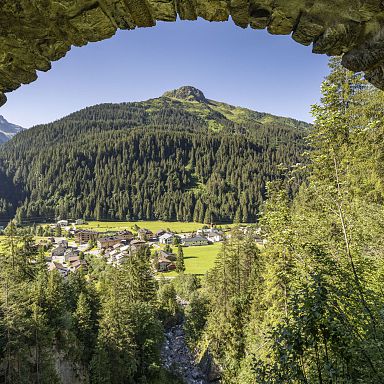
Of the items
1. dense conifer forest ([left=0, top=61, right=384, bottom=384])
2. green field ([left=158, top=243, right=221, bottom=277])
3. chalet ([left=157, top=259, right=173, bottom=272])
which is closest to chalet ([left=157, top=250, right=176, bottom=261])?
chalet ([left=157, top=259, right=173, bottom=272])

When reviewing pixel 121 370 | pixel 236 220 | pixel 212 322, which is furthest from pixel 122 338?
pixel 236 220

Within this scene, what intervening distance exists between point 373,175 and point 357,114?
4155 millimetres

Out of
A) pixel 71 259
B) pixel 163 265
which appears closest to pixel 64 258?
pixel 71 259

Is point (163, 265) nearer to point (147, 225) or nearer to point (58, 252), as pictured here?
point (58, 252)

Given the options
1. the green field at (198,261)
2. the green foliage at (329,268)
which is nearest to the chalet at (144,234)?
the green field at (198,261)

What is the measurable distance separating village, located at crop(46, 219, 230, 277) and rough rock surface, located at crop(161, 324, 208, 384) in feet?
107

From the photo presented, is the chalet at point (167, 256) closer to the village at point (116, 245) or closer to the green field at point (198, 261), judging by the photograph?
the village at point (116, 245)

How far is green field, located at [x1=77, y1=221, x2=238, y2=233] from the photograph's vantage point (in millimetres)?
150750

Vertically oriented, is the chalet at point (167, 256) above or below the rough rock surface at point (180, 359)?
above

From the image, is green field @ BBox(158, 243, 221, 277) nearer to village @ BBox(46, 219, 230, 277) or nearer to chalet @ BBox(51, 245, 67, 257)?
village @ BBox(46, 219, 230, 277)

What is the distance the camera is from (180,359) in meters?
40.2

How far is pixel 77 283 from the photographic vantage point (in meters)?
35.9

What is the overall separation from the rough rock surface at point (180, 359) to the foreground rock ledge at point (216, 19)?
37.6 meters

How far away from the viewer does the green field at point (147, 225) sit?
150750 millimetres
